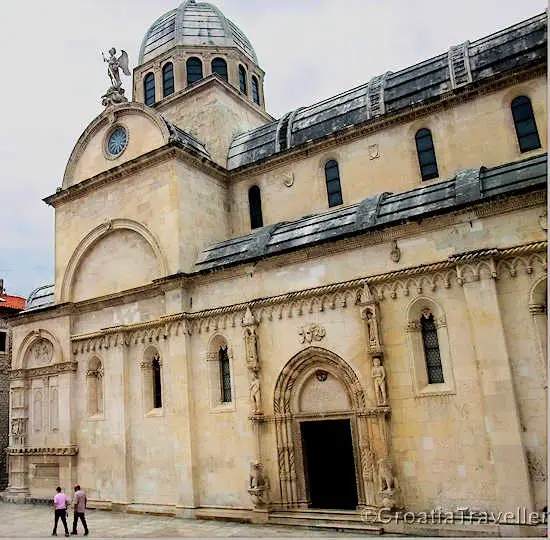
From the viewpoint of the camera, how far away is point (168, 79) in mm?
26828

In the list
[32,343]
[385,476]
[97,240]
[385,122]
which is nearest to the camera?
[385,476]

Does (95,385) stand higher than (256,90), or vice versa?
(256,90)

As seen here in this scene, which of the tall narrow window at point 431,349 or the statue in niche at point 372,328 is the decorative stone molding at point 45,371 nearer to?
the statue in niche at point 372,328

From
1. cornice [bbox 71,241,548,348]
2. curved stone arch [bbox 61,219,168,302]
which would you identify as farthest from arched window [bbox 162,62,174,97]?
A: cornice [bbox 71,241,548,348]

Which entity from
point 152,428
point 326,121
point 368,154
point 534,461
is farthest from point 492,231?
point 152,428

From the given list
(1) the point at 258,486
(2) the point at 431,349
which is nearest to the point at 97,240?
(1) the point at 258,486

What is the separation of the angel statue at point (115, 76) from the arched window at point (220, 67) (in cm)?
482

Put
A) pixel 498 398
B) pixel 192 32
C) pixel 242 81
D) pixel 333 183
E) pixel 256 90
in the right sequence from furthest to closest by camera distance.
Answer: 1. pixel 256 90
2. pixel 242 81
3. pixel 192 32
4. pixel 333 183
5. pixel 498 398

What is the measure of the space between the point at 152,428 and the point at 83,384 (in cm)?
396

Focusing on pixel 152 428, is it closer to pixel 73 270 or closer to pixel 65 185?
pixel 73 270

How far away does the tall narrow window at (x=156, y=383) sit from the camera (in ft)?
62.5

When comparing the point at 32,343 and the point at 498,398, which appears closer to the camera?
the point at 498,398

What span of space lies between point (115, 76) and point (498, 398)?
62.9 ft

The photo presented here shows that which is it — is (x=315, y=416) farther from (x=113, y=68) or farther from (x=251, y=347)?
(x=113, y=68)
